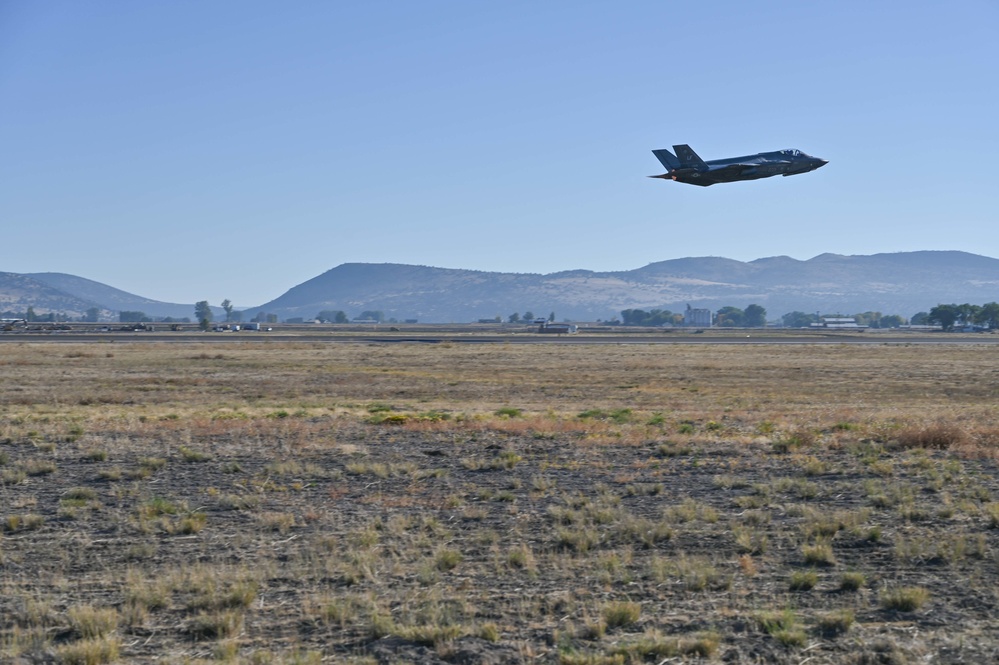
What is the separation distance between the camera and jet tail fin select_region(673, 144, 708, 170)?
173 ft

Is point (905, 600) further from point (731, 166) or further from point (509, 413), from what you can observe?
point (731, 166)

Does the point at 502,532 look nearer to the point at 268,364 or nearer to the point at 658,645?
the point at 658,645

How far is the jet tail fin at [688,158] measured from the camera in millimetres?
52656

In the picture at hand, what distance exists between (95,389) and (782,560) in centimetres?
4050

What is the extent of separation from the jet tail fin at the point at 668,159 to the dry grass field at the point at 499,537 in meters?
23.2

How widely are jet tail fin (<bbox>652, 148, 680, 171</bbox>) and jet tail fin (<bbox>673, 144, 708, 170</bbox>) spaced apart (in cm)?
47

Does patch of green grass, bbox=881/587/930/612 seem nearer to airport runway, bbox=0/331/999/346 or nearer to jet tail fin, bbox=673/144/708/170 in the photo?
jet tail fin, bbox=673/144/708/170

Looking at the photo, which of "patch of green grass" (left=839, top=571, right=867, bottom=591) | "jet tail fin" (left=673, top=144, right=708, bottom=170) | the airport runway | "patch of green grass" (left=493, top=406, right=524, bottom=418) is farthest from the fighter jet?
the airport runway

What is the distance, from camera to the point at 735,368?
218 ft

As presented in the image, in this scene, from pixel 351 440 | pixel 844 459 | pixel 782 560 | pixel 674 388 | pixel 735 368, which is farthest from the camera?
pixel 735 368

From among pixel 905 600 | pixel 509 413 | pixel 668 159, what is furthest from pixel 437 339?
pixel 905 600

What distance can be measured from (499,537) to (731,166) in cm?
4301

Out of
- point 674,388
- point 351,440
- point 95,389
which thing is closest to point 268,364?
point 95,389

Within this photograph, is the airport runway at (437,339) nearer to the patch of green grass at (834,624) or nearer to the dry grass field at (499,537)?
the dry grass field at (499,537)
